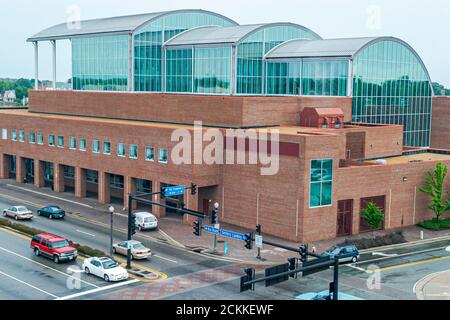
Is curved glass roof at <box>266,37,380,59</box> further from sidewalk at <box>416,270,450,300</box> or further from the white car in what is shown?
the white car

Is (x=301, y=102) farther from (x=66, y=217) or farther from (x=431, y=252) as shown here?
(x=66, y=217)

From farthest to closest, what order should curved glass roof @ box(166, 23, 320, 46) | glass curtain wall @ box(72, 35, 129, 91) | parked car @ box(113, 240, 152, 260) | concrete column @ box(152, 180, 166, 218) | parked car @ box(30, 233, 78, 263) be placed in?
glass curtain wall @ box(72, 35, 129, 91) → curved glass roof @ box(166, 23, 320, 46) → concrete column @ box(152, 180, 166, 218) → parked car @ box(113, 240, 152, 260) → parked car @ box(30, 233, 78, 263)

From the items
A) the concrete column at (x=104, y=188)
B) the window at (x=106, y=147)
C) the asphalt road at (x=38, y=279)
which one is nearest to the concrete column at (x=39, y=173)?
the concrete column at (x=104, y=188)

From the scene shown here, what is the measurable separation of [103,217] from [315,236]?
2152 cm

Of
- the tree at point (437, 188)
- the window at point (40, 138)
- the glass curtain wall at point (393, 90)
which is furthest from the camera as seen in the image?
the window at point (40, 138)

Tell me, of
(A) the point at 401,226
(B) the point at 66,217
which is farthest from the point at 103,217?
(A) the point at 401,226

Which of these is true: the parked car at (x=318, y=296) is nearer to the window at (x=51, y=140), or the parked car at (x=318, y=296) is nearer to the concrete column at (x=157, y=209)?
the concrete column at (x=157, y=209)

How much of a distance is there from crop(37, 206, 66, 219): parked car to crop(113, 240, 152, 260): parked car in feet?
49.2

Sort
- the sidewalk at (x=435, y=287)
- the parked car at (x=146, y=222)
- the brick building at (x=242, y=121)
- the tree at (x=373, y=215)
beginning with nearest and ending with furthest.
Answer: the sidewalk at (x=435, y=287) < the tree at (x=373, y=215) < the brick building at (x=242, y=121) < the parked car at (x=146, y=222)

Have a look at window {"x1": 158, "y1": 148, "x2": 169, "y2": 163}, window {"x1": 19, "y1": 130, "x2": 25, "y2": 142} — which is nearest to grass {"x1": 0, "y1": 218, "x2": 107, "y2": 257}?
window {"x1": 158, "y1": 148, "x2": 169, "y2": 163}

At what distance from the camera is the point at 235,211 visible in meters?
61.8

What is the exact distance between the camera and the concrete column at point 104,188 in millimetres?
71688

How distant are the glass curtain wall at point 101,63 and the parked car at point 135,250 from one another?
38.3 meters

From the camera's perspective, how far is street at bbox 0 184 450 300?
41188mm
